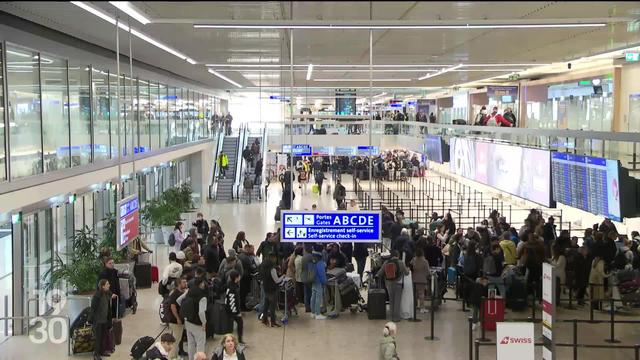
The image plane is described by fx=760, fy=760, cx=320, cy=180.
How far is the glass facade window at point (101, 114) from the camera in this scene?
1555 cm

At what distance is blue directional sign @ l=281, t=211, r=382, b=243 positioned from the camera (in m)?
11.2

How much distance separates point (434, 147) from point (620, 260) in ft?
39.9

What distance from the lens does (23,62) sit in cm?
1145

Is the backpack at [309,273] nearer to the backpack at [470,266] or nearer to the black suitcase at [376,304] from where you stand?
the black suitcase at [376,304]

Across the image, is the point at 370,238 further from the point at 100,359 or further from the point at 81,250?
the point at 81,250

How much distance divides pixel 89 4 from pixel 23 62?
3197 mm

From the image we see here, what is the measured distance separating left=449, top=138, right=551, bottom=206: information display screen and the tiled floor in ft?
8.24

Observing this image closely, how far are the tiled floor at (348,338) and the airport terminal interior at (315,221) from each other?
6 cm

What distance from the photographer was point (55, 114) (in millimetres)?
13055

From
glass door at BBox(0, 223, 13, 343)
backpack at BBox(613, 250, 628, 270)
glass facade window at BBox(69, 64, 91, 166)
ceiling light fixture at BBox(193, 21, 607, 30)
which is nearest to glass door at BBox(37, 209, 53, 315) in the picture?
glass door at BBox(0, 223, 13, 343)

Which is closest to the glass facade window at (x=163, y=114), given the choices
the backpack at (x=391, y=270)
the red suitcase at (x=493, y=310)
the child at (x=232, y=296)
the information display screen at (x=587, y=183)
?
the backpack at (x=391, y=270)

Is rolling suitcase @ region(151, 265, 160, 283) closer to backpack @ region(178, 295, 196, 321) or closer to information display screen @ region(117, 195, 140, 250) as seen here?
information display screen @ region(117, 195, 140, 250)

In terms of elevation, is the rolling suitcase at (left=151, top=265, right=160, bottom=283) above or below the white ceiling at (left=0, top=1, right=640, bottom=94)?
below

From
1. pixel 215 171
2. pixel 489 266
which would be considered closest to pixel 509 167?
pixel 489 266
